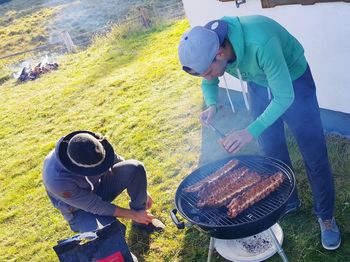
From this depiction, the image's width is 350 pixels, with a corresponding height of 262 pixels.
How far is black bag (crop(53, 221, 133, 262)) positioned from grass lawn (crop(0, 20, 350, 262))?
2.50 ft

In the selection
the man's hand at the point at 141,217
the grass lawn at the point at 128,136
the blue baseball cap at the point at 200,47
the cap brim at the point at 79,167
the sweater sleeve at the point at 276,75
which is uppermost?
the blue baseball cap at the point at 200,47

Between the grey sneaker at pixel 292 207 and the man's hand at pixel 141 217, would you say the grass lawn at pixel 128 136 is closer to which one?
the grey sneaker at pixel 292 207

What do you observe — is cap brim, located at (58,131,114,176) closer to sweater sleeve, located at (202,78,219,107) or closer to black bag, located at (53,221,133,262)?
black bag, located at (53,221,133,262)

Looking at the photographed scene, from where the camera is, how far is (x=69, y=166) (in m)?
3.17

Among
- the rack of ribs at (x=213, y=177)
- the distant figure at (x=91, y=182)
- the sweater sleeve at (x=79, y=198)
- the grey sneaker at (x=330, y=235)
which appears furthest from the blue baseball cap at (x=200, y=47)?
the grey sneaker at (x=330, y=235)

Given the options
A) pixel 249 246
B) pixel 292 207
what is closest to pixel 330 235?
pixel 292 207

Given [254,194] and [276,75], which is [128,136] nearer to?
[254,194]

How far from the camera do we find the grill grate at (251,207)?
2.72 meters

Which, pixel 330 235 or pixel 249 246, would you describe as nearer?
pixel 330 235

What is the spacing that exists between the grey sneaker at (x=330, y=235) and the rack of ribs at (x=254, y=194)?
69 centimetres

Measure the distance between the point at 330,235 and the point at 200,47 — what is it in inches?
76.6

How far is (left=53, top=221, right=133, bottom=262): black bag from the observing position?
310 cm

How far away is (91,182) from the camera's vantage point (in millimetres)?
3625

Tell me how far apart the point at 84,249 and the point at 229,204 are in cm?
123
